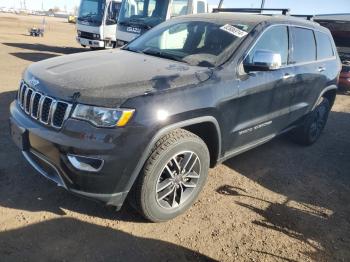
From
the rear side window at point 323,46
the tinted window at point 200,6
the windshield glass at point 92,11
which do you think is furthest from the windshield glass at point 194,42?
the windshield glass at point 92,11

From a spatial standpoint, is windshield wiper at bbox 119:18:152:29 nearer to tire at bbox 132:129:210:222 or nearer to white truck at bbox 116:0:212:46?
white truck at bbox 116:0:212:46

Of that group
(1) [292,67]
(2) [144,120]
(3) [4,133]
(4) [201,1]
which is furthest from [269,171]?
(4) [201,1]

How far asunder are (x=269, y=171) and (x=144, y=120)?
8.15ft

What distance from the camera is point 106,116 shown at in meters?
2.87

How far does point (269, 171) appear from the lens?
4.84m

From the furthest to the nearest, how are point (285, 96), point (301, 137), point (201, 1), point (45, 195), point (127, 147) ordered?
point (201, 1) < point (301, 137) < point (285, 96) < point (45, 195) < point (127, 147)

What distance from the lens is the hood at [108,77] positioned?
9.70 feet

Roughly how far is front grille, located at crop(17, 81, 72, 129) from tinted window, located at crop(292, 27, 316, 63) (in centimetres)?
306

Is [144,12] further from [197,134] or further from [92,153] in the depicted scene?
[92,153]

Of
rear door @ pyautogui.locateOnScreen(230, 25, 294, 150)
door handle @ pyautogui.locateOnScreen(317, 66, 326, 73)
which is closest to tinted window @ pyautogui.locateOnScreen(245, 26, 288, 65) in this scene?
rear door @ pyautogui.locateOnScreen(230, 25, 294, 150)

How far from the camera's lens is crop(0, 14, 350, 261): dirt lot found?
10.0 feet

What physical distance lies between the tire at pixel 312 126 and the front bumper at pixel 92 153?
3292mm

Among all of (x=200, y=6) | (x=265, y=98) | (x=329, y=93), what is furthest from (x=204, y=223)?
(x=200, y=6)

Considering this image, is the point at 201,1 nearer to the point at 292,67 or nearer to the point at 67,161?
the point at 292,67
